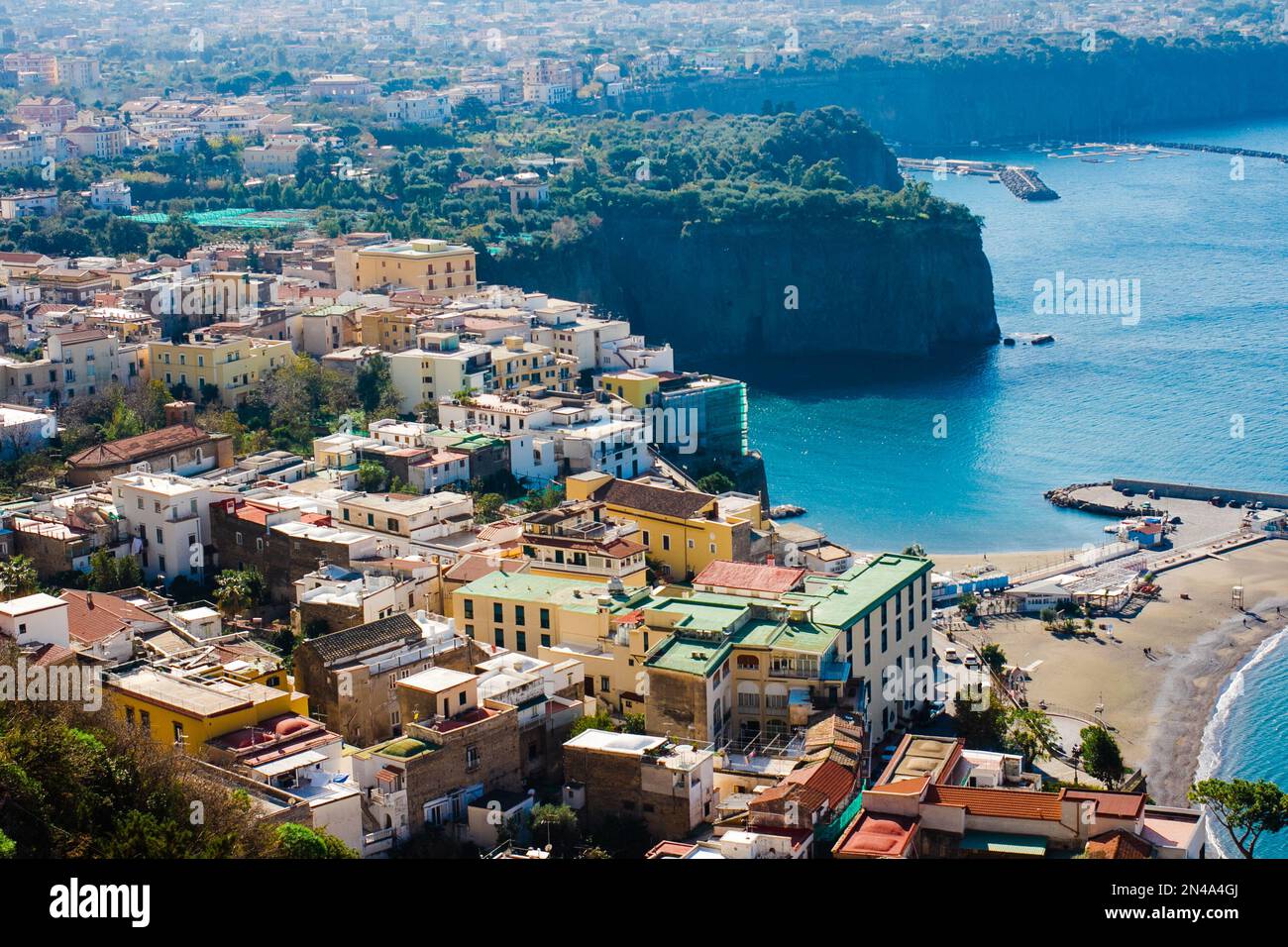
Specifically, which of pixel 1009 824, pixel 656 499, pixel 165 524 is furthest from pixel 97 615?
pixel 1009 824

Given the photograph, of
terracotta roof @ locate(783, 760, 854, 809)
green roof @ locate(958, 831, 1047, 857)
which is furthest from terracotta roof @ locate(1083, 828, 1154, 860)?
terracotta roof @ locate(783, 760, 854, 809)

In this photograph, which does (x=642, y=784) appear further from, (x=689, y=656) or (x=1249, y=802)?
(x=1249, y=802)

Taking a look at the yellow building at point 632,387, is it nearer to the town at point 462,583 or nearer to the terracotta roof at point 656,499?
the town at point 462,583

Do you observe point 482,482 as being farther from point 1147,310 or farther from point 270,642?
point 1147,310

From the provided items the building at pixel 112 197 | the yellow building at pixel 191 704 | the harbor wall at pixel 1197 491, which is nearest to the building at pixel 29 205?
the building at pixel 112 197

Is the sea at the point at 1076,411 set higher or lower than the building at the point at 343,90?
lower

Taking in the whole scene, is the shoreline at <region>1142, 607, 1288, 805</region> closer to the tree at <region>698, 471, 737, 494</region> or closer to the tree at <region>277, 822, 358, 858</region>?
the tree at <region>698, 471, 737, 494</region>
